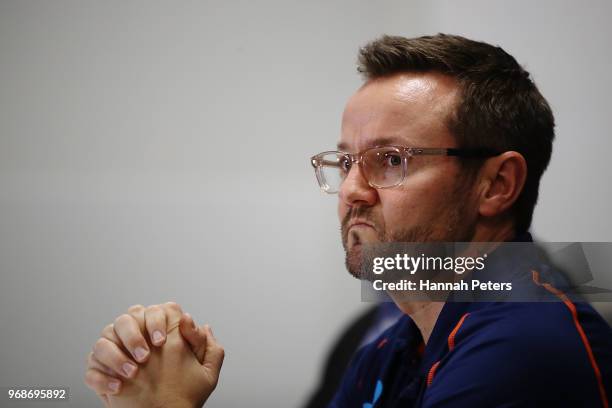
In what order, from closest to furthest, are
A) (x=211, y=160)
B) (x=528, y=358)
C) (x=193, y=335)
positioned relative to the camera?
(x=528, y=358)
(x=193, y=335)
(x=211, y=160)

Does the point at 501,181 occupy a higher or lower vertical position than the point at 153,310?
higher

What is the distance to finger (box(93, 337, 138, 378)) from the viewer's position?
1.00m

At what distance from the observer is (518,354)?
2.76 ft

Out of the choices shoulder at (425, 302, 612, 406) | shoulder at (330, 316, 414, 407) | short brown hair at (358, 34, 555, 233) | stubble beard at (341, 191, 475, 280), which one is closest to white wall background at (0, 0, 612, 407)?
shoulder at (330, 316, 414, 407)

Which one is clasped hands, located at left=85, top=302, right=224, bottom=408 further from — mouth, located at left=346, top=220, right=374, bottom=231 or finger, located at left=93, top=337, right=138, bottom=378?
mouth, located at left=346, top=220, right=374, bottom=231

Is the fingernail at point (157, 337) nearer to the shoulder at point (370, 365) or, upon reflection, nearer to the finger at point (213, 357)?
the finger at point (213, 357)

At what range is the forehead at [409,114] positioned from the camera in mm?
1112

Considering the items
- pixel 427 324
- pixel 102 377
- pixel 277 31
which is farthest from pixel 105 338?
pixel 277 31

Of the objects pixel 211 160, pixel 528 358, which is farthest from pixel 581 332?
pixel 211 160

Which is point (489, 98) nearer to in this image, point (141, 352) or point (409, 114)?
point (409, 114)

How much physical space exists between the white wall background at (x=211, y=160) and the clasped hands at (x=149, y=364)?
32 cm

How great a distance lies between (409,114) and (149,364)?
65cm

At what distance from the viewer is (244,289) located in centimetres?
139

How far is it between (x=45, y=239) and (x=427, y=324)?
884mm
